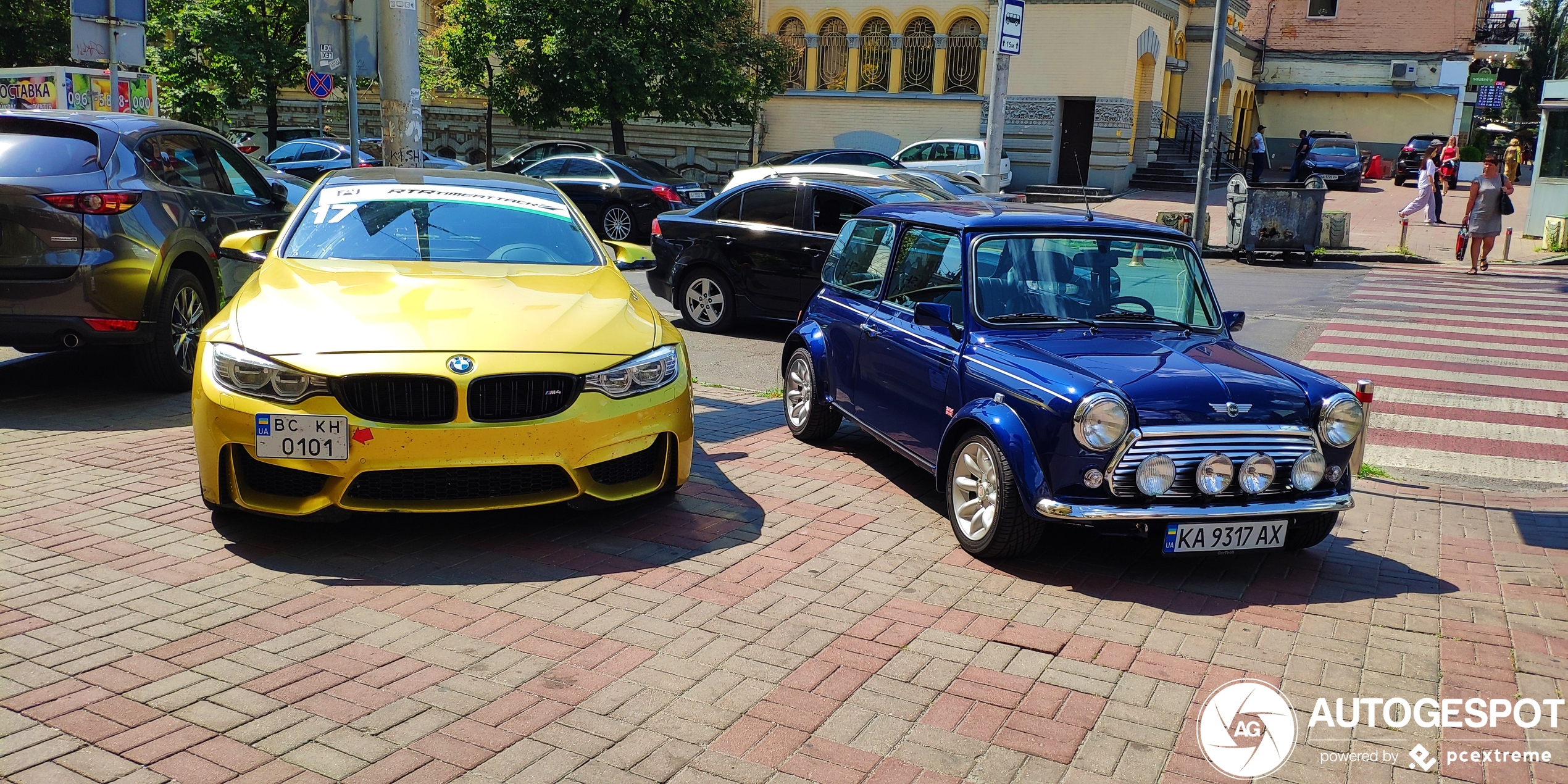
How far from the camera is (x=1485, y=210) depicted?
61.6ft

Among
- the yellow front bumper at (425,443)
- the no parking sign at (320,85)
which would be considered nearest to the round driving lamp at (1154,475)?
the yellow front bumper at (425,443)

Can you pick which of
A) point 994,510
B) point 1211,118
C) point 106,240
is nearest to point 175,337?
point 106,240

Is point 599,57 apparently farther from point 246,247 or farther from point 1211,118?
point 246,247

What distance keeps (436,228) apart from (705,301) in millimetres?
5649

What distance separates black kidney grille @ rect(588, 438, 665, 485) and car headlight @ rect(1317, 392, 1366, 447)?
283cm

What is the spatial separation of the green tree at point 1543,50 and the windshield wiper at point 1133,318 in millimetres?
66642

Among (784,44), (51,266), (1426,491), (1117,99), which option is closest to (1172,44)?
(1117,99)

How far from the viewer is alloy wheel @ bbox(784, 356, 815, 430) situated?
24.3 ft

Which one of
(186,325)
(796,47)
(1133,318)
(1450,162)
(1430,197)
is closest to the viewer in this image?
(1133,318)

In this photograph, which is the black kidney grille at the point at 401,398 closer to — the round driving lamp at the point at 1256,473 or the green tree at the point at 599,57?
the round driving lamp at the point at 1256,473

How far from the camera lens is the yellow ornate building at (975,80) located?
31359 mm

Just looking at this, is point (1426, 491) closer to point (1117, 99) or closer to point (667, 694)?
point (667, 694)

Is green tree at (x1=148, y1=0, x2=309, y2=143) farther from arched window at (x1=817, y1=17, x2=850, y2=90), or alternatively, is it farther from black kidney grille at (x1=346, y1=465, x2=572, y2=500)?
black kidney grille at (x1=346, y1=465, x2=572, y2=500)

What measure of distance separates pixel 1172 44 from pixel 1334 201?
712cm
